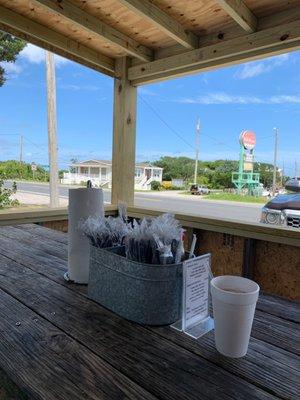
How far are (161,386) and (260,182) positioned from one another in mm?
2605

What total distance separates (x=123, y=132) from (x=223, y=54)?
108cm

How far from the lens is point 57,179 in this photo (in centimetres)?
789

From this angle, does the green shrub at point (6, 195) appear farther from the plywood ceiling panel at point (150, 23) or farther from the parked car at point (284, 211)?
the parked car at point (284, 211)

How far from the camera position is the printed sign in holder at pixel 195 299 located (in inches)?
29.5

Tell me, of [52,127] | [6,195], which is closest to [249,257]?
[6,195]

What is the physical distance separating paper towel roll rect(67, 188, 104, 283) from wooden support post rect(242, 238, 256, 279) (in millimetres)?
1509

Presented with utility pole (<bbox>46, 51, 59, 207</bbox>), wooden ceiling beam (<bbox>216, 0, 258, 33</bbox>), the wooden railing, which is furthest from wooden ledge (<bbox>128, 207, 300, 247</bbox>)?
utility pole (<bbox>46, 51, 59, 207</bbox>)

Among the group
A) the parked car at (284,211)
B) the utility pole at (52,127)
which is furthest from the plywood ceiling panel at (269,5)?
the utility pole at (52,127)

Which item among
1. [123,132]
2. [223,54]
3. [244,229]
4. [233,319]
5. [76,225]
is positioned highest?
[223,54]

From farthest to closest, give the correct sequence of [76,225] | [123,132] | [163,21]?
[123,132] → [163,21] → [76,225]

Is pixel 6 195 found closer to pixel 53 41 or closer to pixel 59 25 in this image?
pixel 53 41

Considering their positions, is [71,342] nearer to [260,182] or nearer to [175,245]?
[175,245]

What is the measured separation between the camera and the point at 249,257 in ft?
7.38

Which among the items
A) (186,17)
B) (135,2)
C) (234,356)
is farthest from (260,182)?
(234,356)
